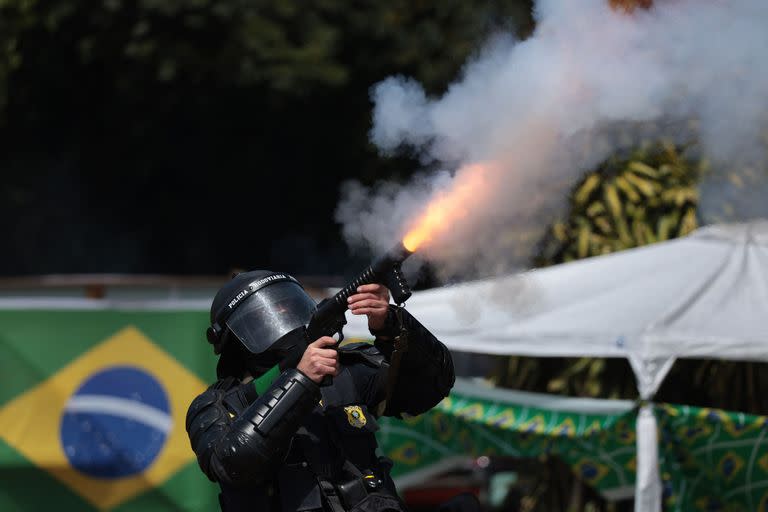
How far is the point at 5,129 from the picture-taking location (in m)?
13.5

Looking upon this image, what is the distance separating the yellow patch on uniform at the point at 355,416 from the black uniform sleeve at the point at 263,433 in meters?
0.26

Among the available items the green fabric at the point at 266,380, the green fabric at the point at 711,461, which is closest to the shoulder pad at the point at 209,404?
the green fabric at the point at 266,380

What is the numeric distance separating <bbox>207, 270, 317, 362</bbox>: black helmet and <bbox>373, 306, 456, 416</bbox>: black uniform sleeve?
0.95 ft

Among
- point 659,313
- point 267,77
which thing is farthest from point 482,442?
point 267,77

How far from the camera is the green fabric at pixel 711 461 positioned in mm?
5846

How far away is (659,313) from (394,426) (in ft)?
5.40

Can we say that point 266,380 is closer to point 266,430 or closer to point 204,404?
point 204,404

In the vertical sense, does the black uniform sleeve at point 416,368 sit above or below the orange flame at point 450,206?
below

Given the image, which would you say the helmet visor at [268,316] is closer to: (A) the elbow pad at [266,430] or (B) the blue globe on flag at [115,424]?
(A) the elbow pad at [266,430]

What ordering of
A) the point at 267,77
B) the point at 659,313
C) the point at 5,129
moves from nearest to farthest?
the point at 659,313, the point at 267,77, the point at 5,129

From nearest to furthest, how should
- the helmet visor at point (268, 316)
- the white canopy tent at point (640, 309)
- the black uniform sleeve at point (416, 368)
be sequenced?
the black uniform sleeve at point (416, 368)
the helmet visor at point (268, 316)
the white canopy tent at point (640, 309)

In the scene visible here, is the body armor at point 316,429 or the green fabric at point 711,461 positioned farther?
the green fabric at point 711,461

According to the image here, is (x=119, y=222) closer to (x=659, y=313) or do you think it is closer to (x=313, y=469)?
(x=659, y=313)

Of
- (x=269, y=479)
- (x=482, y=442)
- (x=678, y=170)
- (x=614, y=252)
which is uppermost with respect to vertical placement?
(x=678, y=170)
